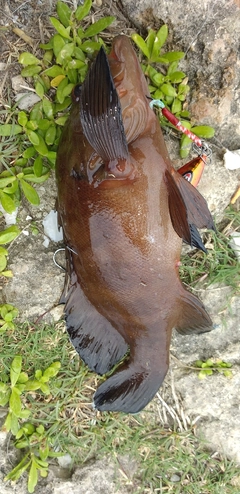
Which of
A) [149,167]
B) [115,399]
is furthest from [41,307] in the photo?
[149,167]

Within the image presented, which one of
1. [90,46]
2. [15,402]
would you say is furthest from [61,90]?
[15,402]

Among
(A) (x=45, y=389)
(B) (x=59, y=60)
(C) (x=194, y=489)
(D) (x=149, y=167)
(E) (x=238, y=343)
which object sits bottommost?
(C) (x=194, y=489)

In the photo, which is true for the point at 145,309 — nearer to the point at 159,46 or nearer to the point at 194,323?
the point at 194,323

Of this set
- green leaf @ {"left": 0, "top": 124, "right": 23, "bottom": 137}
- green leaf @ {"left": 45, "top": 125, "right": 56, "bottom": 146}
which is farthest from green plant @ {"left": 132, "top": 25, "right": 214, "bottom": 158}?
green leaf @ {"left": 0, "top": 124, "right": 23, "bottom": 137}

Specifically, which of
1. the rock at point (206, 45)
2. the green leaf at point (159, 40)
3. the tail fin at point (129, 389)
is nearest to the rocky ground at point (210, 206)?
the rock at point (206, 45)

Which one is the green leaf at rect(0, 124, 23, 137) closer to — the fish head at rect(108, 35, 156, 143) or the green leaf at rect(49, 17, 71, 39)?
the green leaf at rect(49, 17, 71, 39)

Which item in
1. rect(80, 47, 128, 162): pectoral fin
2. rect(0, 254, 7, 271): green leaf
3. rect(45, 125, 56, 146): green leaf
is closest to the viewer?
rect(80, 47, 128, 162): pectoral fin

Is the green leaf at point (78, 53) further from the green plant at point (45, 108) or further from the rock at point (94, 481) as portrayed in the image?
the rock at point (94, 481)
